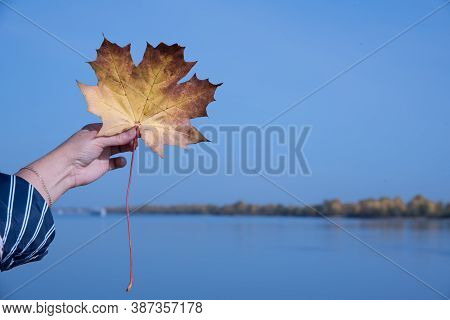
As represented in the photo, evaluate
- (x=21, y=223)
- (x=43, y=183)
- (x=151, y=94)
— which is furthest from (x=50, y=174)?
(x=151, y=94)

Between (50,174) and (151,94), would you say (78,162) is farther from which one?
(151,94)

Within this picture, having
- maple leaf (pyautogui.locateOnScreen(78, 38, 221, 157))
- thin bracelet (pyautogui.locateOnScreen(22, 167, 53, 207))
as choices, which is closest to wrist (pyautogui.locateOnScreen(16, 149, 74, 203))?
thin bracelet (pyautogui.locateOnScreen(22, 167, 53, 207))

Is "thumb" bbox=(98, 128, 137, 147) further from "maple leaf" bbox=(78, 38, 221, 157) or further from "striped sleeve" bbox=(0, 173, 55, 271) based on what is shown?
"striped sleeve" bbox=(0, 173, 55, 271)

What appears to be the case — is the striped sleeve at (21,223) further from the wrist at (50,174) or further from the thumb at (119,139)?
the thumb at (119,139)
